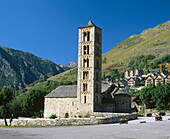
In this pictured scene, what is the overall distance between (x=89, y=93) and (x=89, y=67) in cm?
571

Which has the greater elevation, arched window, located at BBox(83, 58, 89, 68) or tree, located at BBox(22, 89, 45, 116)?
arched window, located at BBox(83, 58, 89, 68)

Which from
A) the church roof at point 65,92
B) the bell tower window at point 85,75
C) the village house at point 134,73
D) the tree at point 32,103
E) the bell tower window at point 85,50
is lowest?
the tree at point 32,103

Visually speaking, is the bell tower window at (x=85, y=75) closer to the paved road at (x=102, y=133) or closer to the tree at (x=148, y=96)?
the tree at (x=148, y=96)

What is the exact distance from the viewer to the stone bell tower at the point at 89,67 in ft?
174

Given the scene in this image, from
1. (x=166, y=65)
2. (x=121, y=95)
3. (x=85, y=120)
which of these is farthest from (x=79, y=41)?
(x=166, y=65)

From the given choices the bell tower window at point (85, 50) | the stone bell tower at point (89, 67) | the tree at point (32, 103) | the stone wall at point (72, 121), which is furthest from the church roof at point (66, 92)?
the stone wall at point (72, 121)

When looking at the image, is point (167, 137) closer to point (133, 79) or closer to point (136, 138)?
point (136, 138)

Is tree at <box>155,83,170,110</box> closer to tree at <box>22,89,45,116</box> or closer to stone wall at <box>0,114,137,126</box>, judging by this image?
stone wall at <box>0,114,137,126</box>

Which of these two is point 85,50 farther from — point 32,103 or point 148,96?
point 32,103

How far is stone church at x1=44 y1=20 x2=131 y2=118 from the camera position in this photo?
175ft

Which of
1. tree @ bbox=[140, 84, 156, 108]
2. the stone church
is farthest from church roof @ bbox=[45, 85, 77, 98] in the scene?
tree @ bbox=[140, 84, 156, 108]

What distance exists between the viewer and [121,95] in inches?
2176

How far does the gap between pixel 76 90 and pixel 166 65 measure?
13072cm

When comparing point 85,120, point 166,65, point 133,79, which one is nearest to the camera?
point 85,120
